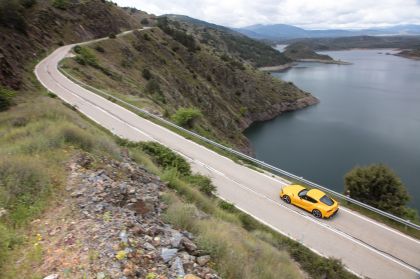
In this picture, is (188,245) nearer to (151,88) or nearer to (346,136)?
(151,88)

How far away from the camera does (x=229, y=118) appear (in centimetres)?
6350

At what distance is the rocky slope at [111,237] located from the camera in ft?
17.9

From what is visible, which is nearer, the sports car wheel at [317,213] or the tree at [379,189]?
the sports car wheel at [317,213]

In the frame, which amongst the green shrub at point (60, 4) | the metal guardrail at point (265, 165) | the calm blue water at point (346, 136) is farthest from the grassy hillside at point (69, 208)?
the green shrub at point (60, 4)

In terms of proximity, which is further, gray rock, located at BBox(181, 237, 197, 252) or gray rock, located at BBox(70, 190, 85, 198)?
gray rock, located at BBox(70, 190, 85, 198)

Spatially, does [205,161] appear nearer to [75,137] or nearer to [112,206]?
[75,137]

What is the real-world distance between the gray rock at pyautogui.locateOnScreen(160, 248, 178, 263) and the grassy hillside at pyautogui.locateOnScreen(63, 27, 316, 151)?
21.4m

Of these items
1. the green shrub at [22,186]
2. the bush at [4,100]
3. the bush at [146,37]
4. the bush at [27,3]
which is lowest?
the bush at [4,100]

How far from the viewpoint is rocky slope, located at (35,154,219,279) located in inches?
214

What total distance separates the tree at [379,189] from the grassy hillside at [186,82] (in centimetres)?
1448

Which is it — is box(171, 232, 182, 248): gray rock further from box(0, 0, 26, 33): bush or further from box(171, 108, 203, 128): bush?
box(0, 0, 26, 33): bush

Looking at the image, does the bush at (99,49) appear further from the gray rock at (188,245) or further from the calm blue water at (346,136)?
the gray rock at (188,245)

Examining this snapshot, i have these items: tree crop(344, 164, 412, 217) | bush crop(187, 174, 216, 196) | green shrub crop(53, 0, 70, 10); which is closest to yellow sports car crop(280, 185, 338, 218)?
bush crop(187, 174, 216, 196)

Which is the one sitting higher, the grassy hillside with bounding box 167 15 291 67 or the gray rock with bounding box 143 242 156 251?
the gray rock with bounding box 143 242 156 251
